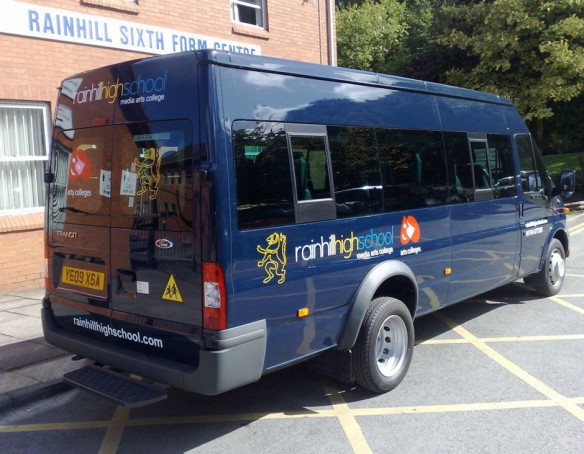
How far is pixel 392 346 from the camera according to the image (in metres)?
4.82

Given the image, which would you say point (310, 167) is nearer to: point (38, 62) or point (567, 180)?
point (567, 180)

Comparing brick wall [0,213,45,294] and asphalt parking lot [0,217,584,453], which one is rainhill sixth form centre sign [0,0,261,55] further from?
asphalt parking lot [0,217,584,453]

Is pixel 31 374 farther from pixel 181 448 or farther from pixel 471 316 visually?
pixel 471 316

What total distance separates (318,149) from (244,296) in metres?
1.25

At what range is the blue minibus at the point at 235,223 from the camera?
11.5 feet

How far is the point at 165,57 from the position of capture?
3.73m

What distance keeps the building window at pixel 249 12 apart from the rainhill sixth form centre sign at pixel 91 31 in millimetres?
866

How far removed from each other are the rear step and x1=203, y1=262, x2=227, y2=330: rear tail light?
0.63m

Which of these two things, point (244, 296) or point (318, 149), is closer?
A: point (244, 296)

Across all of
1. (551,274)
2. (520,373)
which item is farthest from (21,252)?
(551,274)

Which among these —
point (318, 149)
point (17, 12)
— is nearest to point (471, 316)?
point (318, 149)

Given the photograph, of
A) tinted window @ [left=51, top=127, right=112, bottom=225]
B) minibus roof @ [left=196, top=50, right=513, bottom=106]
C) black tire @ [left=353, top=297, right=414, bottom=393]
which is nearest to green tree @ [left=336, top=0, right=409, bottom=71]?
minibus roof @ [left=196, top=50, right=513, bottom=106]

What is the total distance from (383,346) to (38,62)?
20.8 ft

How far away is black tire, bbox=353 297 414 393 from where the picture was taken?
445cm
